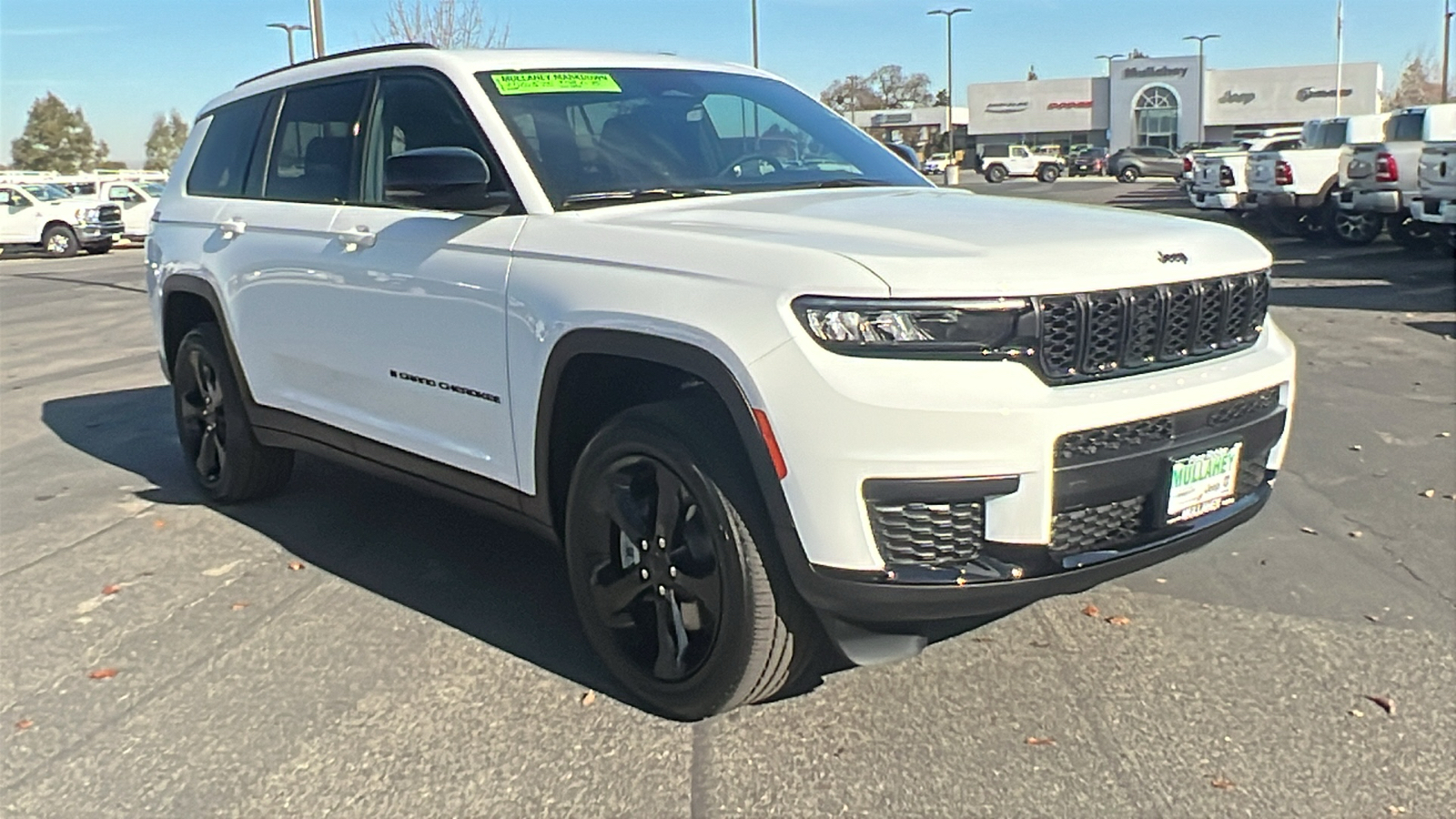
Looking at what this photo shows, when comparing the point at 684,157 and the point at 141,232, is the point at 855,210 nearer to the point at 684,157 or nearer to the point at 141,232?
the point at 684,157

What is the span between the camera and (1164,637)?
13.5 feet

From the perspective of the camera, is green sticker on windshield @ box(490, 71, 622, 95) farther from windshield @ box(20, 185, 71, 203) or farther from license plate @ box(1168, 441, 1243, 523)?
windshield @ box(20, 185, 71, 203)

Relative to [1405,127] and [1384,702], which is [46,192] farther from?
[1384,702]

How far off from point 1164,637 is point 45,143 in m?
97.6

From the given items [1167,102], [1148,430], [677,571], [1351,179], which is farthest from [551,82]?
[1167,102]

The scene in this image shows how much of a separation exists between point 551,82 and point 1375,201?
47.5ft

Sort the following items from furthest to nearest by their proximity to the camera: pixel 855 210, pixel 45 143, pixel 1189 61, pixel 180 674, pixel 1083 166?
1. pixel 45 143
2. pixel 1189 61
3. pixel 1083 166
4. pixel 180 674
5. pixel 855 210

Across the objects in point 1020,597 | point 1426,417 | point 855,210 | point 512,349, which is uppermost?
point 855,210

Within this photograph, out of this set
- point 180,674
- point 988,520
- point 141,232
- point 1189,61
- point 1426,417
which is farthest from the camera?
point 1189,61

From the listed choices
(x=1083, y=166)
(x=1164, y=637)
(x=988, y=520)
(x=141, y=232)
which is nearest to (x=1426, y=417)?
(x=1164, y=637)

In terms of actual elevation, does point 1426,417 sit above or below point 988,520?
below

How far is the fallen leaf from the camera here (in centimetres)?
357

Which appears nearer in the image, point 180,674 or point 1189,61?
point 180,674

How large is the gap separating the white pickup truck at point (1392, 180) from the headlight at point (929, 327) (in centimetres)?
1418
